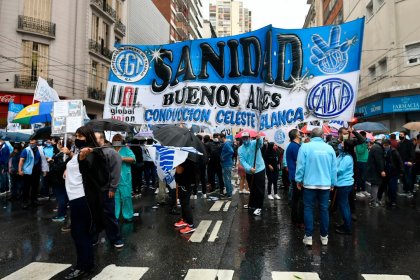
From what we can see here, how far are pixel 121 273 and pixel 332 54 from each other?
5.32 m

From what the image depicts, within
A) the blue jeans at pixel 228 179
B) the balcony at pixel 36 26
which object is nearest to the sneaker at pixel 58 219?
the blue jeans at pixel 228 179

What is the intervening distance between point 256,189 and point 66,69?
24.2 meters

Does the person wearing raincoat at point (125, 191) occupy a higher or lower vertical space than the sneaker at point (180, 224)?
higher

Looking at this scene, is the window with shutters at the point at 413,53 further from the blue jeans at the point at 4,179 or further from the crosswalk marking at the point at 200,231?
the blue jeans at the point at 4,179

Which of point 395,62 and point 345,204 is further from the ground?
point 395,62

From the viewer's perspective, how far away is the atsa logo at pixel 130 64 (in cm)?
815

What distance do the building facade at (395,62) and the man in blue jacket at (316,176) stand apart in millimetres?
19121

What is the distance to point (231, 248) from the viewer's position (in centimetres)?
547

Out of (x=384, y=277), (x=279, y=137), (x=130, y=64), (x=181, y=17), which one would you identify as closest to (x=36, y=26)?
(x=130, y=64)

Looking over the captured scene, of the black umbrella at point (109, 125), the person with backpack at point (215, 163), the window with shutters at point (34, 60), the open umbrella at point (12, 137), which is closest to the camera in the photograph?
the black umbrella at point (109, 125)

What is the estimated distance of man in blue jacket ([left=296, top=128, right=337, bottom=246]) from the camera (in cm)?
560

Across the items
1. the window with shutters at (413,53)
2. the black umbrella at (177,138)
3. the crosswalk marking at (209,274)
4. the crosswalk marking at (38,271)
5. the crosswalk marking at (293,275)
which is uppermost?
the window with shutters at (413,53)

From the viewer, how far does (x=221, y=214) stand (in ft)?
26.5

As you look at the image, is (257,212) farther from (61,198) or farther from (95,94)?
(95,94)
